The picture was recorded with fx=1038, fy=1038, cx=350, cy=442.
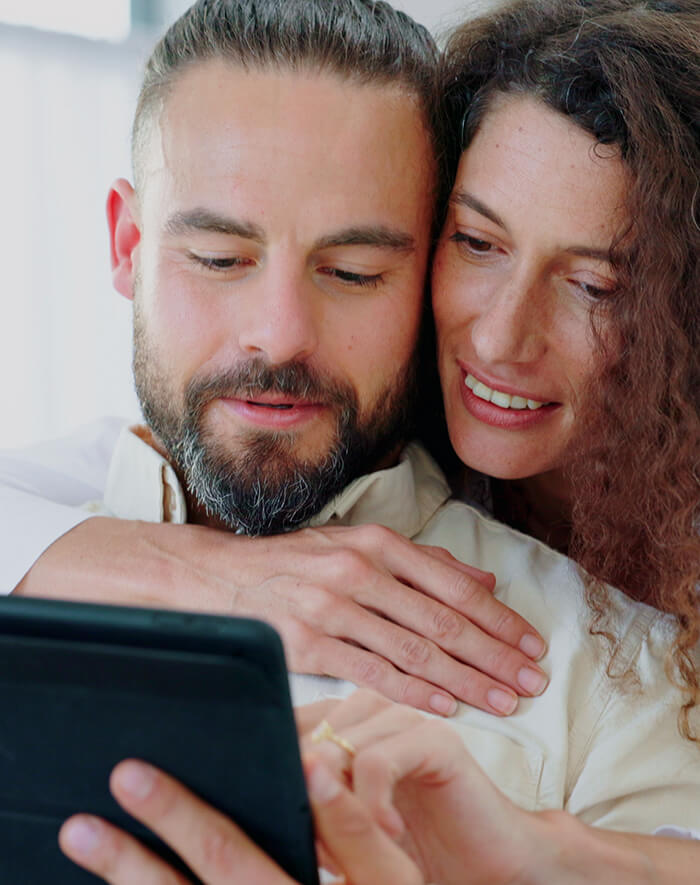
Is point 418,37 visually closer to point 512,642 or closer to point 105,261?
point 512,642

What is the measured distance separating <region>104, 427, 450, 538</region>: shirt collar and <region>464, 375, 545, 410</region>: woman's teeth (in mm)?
151

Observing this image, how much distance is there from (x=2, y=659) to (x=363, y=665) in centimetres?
63

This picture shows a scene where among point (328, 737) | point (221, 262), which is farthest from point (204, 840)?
point (221, 262)

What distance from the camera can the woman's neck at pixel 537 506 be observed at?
5.73ft

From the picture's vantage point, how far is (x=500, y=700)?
1.24 meters

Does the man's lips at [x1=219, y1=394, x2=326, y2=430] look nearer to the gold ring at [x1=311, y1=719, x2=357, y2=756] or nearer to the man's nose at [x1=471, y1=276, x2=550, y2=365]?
the man's nose at [x1=471, y1=276, x2=550, y2=365]

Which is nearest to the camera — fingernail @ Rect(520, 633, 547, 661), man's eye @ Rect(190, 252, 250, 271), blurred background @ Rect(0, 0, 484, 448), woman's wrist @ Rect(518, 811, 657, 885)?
woman's wrist @ Rect(518, 811, 657, 885)

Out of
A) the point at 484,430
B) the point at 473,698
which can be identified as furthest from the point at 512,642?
the point at 484,430

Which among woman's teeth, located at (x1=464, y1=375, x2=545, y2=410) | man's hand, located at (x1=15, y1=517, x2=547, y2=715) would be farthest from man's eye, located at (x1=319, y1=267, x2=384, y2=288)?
man's hand, located at (x1=15, y1=517, x2=547, y2=715)

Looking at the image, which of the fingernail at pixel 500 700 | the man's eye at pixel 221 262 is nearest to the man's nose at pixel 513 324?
the man's eye at pixel 221 262

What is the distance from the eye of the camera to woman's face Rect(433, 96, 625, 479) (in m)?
1.36

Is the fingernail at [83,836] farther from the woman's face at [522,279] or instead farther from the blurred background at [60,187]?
the blurred background at [60,187]

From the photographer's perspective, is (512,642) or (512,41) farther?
(512,41)

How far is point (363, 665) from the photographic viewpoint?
1.26 meters
